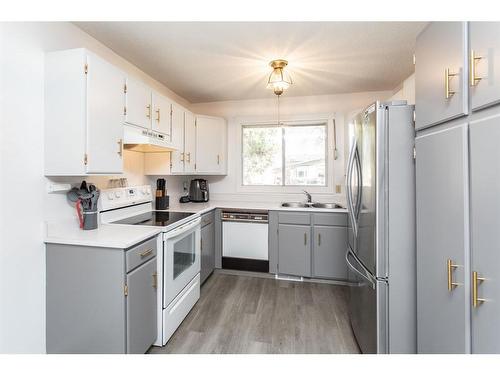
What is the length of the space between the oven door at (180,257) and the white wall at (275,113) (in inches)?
50.3

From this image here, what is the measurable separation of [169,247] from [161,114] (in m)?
1.31

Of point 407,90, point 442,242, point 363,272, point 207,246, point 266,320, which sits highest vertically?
point 407,90

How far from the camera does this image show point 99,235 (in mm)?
1514

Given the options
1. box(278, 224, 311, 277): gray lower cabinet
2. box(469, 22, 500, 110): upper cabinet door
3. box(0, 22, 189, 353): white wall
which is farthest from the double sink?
box(0, 22, 189, 353): white wall

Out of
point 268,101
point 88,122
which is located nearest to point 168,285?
point 88,122

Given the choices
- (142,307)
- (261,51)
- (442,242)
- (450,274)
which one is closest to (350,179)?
(442,242)

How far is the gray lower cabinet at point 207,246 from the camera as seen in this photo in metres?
2.63

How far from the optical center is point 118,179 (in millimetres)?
2201

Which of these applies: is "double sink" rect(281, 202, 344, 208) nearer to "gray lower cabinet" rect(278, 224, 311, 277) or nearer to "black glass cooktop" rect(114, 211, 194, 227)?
"gray lower cabinet" rect(278, 224, 311, 277)

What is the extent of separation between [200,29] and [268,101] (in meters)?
1.77

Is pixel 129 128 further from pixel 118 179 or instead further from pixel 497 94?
pixel 497 94

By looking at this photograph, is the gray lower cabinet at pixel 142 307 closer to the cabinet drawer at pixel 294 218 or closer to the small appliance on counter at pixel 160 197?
the small appliance on counter at pixel 160 197

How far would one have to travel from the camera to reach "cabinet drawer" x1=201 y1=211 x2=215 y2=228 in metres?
2.67

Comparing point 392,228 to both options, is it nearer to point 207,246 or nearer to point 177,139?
point 207,246
